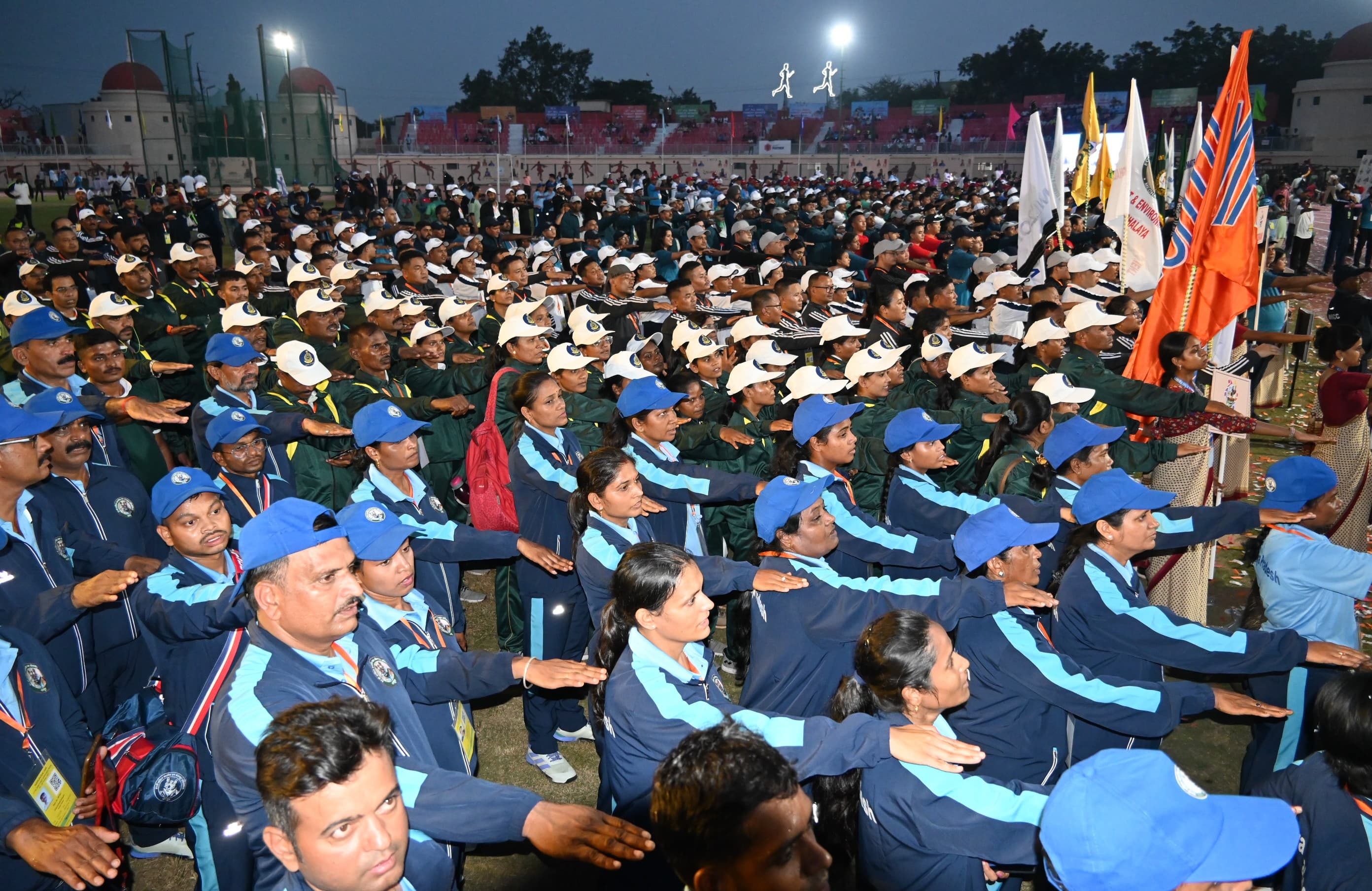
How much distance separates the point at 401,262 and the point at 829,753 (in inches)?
397

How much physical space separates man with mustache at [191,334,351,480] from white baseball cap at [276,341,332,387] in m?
0.14

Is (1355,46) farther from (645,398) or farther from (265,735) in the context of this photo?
(265,735)

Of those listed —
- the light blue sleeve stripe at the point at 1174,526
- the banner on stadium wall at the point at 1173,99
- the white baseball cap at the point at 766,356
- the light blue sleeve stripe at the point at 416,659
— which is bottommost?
the light blue sleeve stripe at the point at 1174,526

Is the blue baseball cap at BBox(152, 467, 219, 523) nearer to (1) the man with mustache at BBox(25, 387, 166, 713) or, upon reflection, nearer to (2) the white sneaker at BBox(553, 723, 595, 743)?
(1) the man with mustache at BBox(25, 387, 166, 713)

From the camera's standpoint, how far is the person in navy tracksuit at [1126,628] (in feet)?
11.6

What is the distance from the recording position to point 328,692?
2676 millimetres

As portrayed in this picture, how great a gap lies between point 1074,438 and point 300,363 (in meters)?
4.79

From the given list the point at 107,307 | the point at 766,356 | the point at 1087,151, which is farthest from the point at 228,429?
the point at 1087,151

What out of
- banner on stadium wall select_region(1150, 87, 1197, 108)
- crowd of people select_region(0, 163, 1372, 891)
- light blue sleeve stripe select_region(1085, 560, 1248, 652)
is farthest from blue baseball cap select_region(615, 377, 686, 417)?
banner on stadium wall select_region(1150, 87, 1197, 108)

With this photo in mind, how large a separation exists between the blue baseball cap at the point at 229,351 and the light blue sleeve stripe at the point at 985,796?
495 cm

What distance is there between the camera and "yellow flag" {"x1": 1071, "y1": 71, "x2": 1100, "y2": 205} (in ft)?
48.2

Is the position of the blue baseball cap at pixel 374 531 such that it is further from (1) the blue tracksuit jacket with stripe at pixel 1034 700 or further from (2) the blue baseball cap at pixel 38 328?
(2) the blue baseball cap at pixel 38 328

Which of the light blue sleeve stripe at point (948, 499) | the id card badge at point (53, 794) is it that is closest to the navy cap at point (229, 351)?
the id card badge at point (53, 794)

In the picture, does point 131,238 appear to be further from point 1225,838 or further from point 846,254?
point 1225,838
